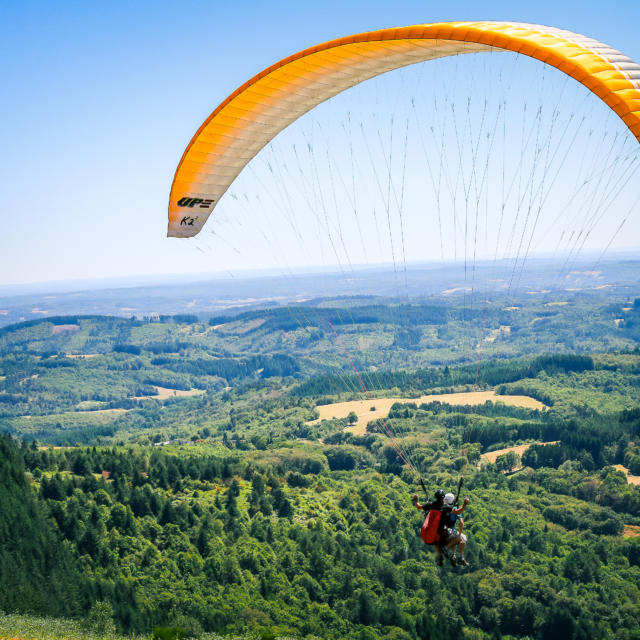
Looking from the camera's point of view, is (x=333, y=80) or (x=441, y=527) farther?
(x=333, y=80)

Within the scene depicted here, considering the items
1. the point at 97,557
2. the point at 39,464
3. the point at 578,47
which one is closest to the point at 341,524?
the point at 97,557

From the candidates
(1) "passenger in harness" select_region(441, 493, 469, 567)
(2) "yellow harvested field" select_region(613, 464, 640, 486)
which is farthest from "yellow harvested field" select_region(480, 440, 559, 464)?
(1) "passenger in harness" select_region(441, 493, 469, 567)

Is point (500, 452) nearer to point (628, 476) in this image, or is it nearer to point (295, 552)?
point (628, 476)

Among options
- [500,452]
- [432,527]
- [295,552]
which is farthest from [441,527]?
[500,452]

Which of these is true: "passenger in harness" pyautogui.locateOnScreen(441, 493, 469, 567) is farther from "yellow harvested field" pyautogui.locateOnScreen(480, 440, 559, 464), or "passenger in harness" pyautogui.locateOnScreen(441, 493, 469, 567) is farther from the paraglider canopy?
"yellow harvested field" pyautogui.locateOnScreen(480, 440, 559, 464)

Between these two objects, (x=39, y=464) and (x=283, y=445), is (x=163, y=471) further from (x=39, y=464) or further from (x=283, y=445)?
(x=283, y=445)

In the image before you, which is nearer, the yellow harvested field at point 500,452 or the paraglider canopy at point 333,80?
the paraglider canopy at point 333,80

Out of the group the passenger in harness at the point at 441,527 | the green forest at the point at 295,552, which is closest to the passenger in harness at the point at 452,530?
the passenger in harness at the point at 441,527

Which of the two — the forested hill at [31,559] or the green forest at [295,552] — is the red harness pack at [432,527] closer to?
the green forest at [295,552]
